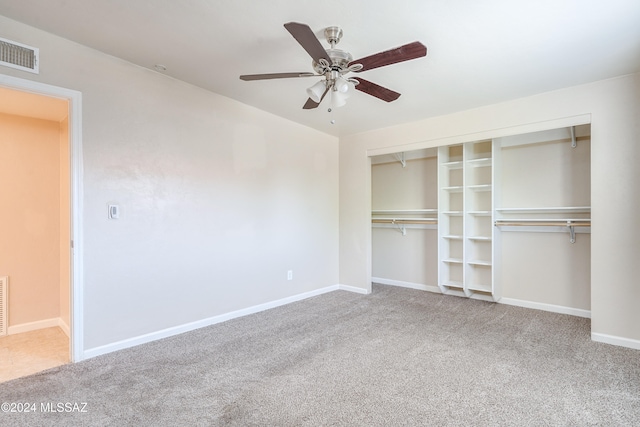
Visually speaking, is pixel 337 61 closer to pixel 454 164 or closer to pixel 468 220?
pixel 454 164

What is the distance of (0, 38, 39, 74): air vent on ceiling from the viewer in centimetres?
224

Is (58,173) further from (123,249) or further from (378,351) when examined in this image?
(378,351)

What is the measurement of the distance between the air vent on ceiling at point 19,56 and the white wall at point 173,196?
39 millimetres

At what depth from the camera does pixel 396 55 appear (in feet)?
6.39

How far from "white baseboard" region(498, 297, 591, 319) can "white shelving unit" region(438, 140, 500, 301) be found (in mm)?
166

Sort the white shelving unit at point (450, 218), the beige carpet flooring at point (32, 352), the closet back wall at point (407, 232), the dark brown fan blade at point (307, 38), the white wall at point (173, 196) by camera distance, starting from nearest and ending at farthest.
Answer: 1. the dark brown fan blade at point (307, 38)
2. the beige carpet flooring at point (32, 352)
3. the white wall at point (173, 196)
4. the white shelving unit at point (450, 218)
5. the closet back wall at point (407, 232)

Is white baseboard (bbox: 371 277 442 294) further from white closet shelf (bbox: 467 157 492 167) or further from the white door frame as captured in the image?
the white door frame

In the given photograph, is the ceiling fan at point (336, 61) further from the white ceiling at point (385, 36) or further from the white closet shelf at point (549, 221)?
the white closet shelf at point (549, 221)

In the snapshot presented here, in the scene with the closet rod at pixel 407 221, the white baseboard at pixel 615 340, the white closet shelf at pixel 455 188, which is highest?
the white closet shelf at pixel 455 188

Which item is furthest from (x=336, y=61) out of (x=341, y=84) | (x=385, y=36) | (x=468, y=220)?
(x=468, y=220)

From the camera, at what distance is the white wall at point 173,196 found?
2.66 meters

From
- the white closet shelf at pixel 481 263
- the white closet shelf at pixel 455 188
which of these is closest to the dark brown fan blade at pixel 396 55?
the white closet shelf at pixel 455 188

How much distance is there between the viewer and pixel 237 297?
3701mm

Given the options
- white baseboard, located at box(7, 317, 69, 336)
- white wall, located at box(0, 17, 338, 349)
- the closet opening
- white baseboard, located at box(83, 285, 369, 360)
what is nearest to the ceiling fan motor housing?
white wall, located at box(0, 17, 338, 349)
